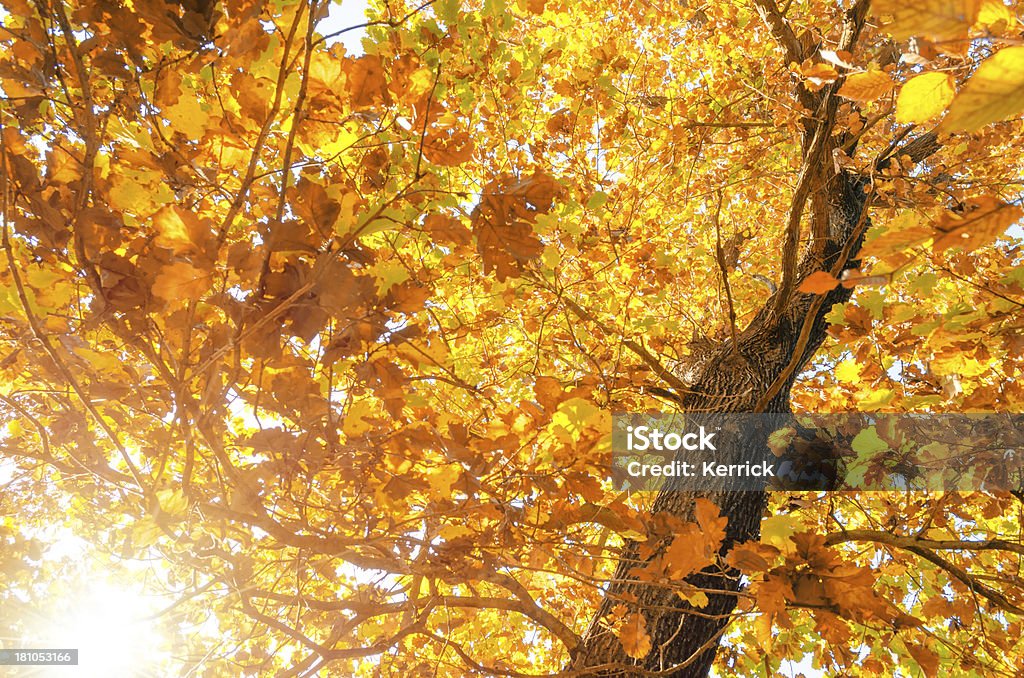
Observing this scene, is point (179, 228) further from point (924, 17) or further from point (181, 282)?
point (924, 17)

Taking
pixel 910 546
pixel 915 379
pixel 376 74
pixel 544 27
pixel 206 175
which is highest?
pixel 544 27

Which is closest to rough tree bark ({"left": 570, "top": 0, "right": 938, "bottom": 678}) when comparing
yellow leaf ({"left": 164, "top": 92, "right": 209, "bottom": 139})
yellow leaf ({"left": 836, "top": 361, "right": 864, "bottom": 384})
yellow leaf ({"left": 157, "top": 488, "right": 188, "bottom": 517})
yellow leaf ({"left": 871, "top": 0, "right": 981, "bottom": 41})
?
yellow leaf ({"left": 836, "top": 361, "right": 864, "bottom": 384})

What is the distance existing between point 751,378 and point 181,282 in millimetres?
2874

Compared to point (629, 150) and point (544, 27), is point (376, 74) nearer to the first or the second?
point (629, 150)

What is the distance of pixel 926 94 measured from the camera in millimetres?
1011

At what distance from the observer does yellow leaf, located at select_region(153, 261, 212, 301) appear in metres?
1.17

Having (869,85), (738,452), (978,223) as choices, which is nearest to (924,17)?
(978,223)

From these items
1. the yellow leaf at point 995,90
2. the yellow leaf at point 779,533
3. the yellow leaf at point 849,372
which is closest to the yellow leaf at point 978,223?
the yellow leaf at point 995,90

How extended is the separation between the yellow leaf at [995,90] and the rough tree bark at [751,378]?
1050 mm

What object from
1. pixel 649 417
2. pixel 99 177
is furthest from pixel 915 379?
pixel 99 177

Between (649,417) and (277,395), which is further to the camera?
(649,417)

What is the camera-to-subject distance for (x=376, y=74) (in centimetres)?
145

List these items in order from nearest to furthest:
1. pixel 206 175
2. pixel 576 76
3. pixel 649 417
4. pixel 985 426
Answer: pixel 206 175 → pixel 985 426 → pixel 649 417 → pixel 576 76

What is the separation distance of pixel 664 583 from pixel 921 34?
4.72 ft
